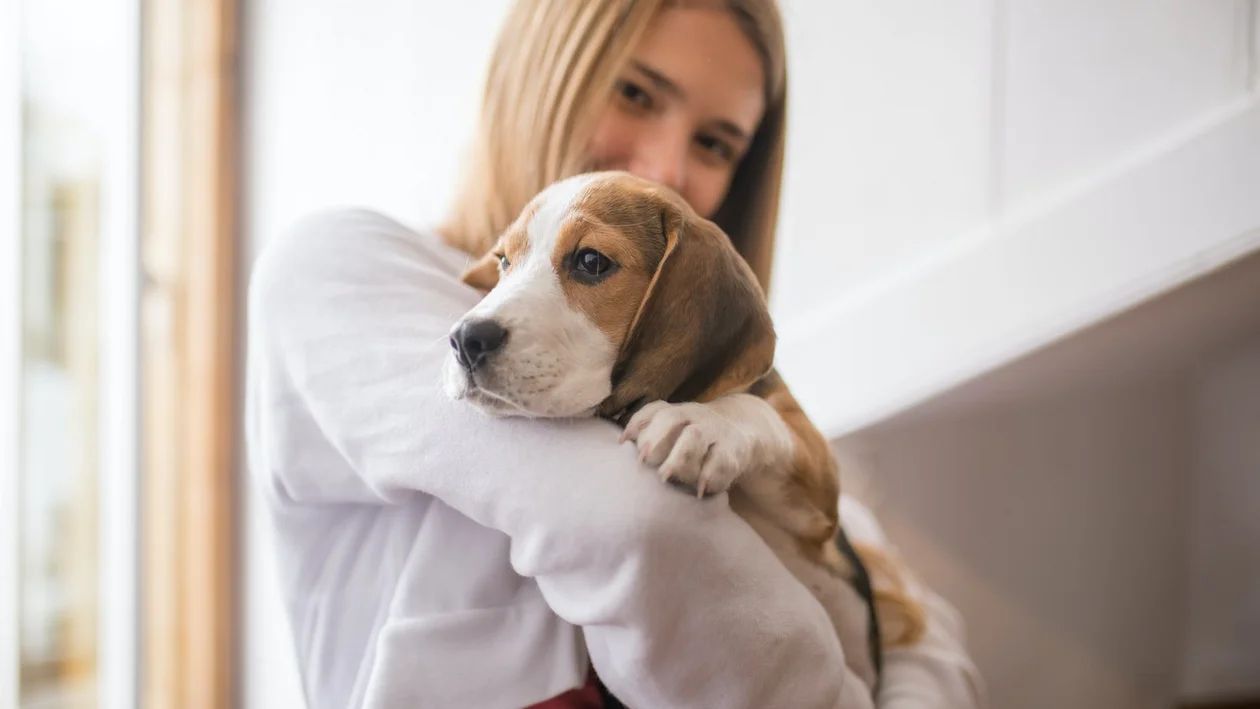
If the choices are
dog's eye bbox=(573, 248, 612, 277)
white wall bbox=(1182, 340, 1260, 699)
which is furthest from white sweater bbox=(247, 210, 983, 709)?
white wall bbox=(1182, 340, 1260, 699)

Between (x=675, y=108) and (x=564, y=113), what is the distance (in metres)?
0.10

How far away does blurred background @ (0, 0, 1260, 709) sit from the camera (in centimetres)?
81

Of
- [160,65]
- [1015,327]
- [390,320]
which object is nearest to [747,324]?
[390,320]

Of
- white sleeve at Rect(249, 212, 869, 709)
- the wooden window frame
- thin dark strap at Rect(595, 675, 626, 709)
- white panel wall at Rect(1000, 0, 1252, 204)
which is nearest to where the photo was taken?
white sleeve at Rect(249, 212, 869, 709)

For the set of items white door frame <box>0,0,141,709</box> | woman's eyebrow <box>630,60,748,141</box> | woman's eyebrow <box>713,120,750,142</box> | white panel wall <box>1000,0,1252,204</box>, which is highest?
white panel wall <box>1000,0,1252,204</box>

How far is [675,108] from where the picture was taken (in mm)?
696

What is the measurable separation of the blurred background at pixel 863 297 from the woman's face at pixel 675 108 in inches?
4.8

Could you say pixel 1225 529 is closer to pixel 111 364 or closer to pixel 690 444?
pixel 690 444

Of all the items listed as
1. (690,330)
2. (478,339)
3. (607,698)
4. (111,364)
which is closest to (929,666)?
(607,698)

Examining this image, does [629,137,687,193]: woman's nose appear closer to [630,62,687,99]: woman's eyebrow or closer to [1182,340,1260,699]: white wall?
[630,62,687,99]: woman's eyebrow

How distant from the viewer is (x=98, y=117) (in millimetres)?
1159

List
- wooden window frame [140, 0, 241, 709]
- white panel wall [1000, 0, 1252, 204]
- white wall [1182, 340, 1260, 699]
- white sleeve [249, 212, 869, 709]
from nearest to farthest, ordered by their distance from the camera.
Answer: white sleeve [249, 212, 869, 709], white panel wall [1000, 0, 1252, 204], white wall [1182, 340, 1260, 699], wooden window frame [140, 0, 241, 709]

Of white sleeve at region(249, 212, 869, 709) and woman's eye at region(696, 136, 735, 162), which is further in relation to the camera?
woman's eye at region(696, 136, 735, 162)

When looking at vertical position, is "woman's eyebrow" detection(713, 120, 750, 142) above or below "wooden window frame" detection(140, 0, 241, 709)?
above
